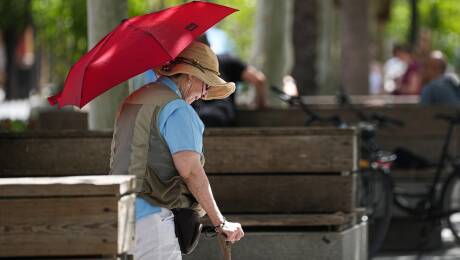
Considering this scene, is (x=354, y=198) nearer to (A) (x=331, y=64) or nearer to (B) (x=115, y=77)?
(B) (x=115, y=77)

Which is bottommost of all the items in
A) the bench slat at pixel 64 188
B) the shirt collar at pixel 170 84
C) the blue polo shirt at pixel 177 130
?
the bench slat at pixel 64 188

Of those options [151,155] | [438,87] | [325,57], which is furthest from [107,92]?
[325,57]

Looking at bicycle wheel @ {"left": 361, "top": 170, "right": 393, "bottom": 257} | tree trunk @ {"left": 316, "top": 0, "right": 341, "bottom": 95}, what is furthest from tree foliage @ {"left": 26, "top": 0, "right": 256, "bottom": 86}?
bicycle wheel @ {"left": 361, "top": 170, "right": 393, "bottom": 257}

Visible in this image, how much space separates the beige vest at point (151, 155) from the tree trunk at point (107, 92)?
3.71 meters

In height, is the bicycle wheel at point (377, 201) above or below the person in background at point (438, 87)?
below

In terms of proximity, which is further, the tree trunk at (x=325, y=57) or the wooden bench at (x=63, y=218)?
the tree trunk at (x=325, y=57)

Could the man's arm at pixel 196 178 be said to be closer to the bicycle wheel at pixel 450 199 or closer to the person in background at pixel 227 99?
the person in background at pixel 227 99

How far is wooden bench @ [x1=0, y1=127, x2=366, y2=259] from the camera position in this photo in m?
8.38

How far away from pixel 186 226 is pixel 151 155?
1.14 ft

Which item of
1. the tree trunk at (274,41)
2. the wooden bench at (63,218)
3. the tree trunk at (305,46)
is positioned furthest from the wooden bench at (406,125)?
the tree trunk at (305,46)

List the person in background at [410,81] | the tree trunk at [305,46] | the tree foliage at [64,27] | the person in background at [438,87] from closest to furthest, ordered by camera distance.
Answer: the person in background at [438,87]
the person in background at [410,81]
the tree foliage at [64,27]
the tree trunk at [305,46]

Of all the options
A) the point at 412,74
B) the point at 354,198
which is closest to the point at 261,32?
the point at 412,74

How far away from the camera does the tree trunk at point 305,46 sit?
2792cm

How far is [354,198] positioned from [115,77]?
11.4ft
